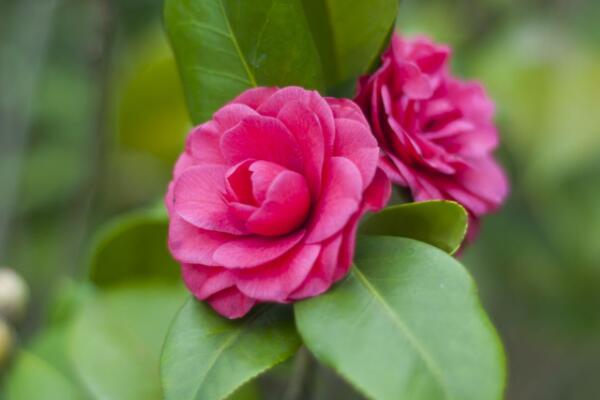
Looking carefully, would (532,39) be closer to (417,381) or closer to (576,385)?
(576,385)

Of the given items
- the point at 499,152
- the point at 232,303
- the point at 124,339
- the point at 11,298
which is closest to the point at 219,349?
the point at 232,303

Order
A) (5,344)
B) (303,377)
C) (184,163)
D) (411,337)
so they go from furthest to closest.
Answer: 1. (5,344)
2. (303,377)
3. (184,163)
4. (411,337)

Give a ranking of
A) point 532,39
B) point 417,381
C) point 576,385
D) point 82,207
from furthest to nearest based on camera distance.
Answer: point 576,385
point 532,39
point 82,207
point 417,381

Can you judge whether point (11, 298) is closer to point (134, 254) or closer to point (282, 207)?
point (134, 254)

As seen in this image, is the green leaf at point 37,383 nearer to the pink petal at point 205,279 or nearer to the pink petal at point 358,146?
the pink petal at point 205,279

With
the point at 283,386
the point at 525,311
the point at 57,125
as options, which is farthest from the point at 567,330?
the point at 57,125

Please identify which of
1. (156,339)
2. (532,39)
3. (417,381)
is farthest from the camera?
(532,39)

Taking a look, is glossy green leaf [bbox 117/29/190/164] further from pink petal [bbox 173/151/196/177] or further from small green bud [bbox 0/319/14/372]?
pink petal [bbox 173/151/196/177]
